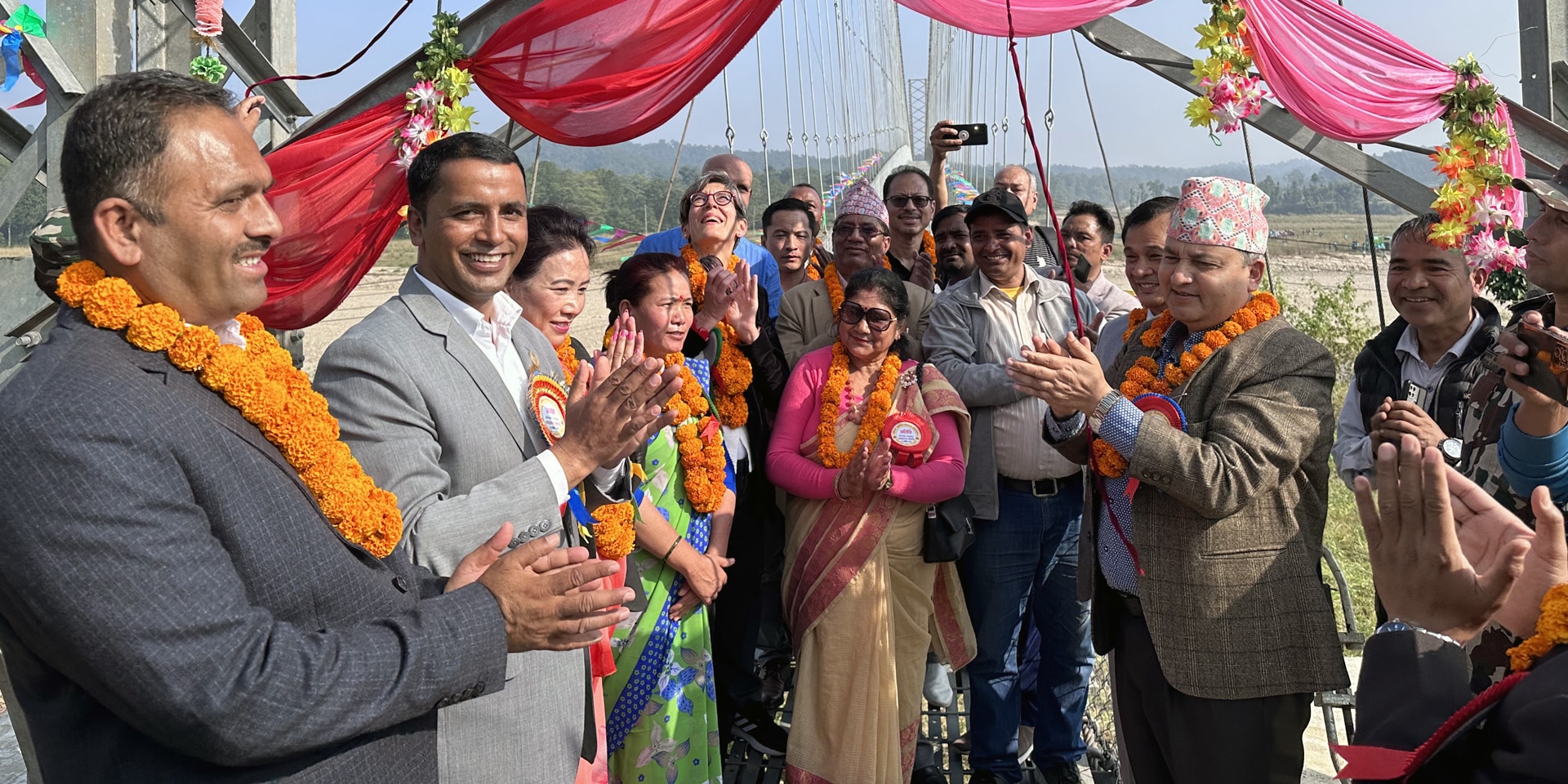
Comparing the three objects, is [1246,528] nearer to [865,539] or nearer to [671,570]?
[865,539]

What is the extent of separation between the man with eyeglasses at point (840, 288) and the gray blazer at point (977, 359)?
184 millimetres

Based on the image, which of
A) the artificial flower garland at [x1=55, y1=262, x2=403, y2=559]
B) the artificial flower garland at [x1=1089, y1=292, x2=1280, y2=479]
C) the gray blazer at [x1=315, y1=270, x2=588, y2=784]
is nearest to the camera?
the artificial flower garland at [x1=55, y1=262, x2=403, y2=559]

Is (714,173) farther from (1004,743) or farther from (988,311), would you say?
(1004,743)

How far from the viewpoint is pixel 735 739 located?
393 cm

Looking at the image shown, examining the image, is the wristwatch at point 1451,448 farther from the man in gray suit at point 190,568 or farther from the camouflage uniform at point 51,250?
the camouflage uniform at point 51,250

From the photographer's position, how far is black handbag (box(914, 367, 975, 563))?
3.51 m

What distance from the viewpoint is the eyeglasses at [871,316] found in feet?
11.9

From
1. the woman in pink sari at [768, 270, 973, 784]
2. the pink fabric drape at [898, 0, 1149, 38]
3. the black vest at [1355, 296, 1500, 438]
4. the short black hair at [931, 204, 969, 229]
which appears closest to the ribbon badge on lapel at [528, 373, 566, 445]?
the woman in pink sari at [768, 270, 973, 784]

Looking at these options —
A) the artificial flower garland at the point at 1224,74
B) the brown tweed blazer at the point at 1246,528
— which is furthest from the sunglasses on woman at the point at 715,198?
the brown tweed blazer at the point at 1246,528

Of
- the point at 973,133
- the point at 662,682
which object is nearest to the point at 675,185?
the point at 973,133

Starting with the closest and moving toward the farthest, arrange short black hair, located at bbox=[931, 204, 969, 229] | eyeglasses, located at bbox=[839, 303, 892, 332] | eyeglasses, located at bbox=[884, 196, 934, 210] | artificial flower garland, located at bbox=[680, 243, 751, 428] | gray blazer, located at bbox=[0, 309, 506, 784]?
1. gray blazer, located at bbox=[0, 309, 506, 784]
2. eyeglasses, located at bbox=[839, 303, 892, 332]
3. artificial flower garland, located at bbox=[680, 243, 751, 428]
4. eyeglasses, located at bbox=[884, 196, 934, 210]
5. short black hair, located at bbox=[931, 204, 969, 229]

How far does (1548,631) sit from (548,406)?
1734 mm

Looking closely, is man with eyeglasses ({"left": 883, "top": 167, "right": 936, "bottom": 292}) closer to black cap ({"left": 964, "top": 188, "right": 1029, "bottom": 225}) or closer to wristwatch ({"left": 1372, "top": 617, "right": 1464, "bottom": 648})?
black cap ({"left": 964, "top": 188, "right": 1029, "bottom": 225})

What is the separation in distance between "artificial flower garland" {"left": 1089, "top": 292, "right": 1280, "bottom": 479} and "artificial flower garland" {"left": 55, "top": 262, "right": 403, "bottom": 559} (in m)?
1.81
